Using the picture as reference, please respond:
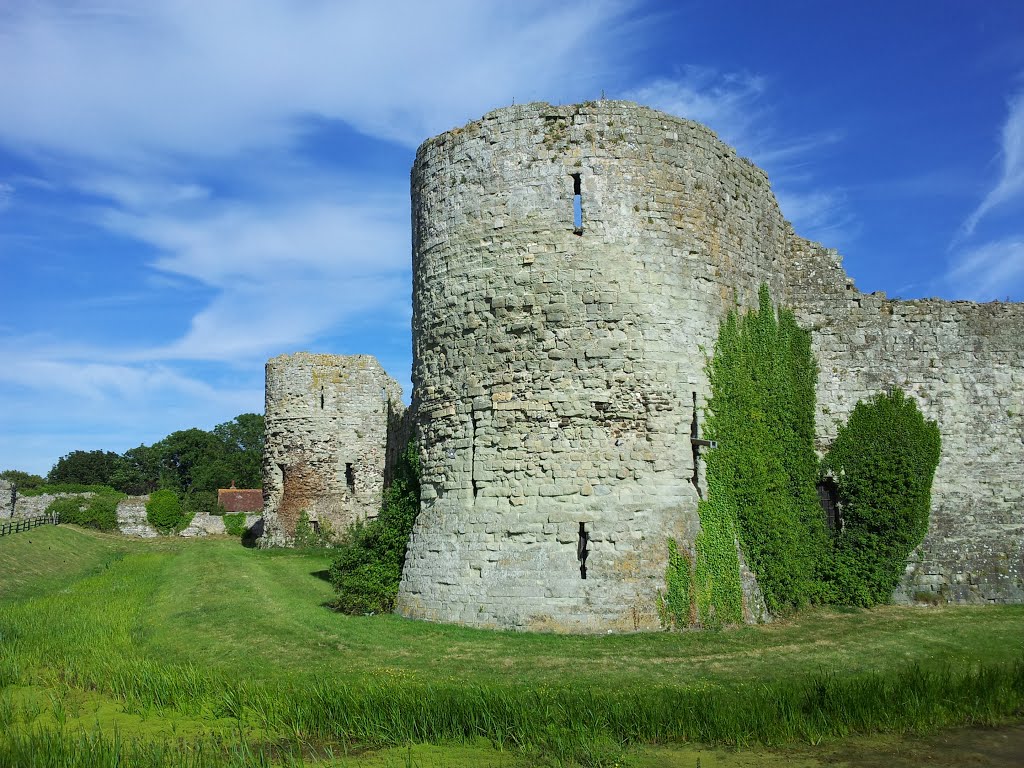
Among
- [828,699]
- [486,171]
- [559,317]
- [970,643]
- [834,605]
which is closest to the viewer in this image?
[828,699]

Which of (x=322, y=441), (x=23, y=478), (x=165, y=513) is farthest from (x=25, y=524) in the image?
(x=23, y=478)

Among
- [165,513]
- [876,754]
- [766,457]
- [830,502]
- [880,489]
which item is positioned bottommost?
[876,754]

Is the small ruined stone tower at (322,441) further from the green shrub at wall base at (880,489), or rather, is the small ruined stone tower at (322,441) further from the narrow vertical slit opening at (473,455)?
the green shrub at wall base at (880,489)

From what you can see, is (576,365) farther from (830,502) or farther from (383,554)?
(830,502)

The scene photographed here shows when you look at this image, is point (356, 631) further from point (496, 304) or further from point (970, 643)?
point (970, 643)

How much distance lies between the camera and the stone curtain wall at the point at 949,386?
535 inches

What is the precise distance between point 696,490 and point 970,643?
4.06 meters

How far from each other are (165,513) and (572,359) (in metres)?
29.7

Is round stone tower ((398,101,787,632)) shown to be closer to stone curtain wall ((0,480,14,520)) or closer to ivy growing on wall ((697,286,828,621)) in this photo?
ivy growing on wall ((697,286,828,621))

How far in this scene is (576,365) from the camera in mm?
11305

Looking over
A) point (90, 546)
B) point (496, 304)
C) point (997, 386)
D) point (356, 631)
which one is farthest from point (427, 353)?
point (90, 546)

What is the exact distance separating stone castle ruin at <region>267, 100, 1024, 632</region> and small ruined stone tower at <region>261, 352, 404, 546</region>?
15392 millimetres

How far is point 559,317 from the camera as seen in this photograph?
37.4 feet

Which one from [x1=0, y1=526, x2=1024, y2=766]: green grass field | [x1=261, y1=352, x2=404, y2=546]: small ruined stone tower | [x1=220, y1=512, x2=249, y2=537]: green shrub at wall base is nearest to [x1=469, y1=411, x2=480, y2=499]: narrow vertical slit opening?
[x1=0, y1=526, x2=1024, y2=766]: green grass field
